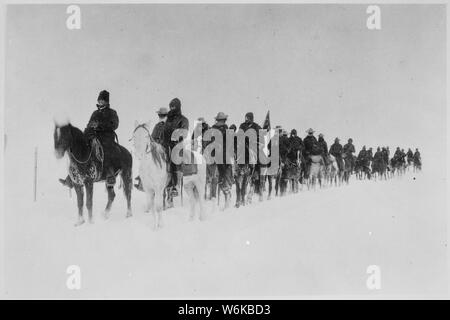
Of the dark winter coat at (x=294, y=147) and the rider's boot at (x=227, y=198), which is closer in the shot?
the rider's boot at (x=227, y=198)

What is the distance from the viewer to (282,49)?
723 cm

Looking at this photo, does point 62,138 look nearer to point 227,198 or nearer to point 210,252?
point 227,198

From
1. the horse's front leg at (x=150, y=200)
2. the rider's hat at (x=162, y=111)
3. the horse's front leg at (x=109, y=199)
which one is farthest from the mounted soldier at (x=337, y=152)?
the horse's front leg at (x=109, y=199)

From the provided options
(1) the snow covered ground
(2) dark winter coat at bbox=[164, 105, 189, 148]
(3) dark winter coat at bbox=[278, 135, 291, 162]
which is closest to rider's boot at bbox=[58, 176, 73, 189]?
(1) the snow covered ground

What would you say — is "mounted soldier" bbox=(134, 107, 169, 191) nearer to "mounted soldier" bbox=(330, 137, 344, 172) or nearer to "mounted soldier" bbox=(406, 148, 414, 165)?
"mounted soldier" bbox=(330, 137, 344, 172)

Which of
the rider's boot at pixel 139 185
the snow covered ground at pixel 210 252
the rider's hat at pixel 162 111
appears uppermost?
the rider's hat at pixel 162 111

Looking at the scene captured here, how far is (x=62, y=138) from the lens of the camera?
22.4ft

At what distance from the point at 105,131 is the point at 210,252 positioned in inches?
82.3

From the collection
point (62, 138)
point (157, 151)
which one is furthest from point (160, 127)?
point (62, 138)

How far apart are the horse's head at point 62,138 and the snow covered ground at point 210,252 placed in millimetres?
213

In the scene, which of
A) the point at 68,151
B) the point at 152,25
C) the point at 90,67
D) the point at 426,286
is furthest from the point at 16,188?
the point at 426,286

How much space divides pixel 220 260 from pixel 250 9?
336 centimetres

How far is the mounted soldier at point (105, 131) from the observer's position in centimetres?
695

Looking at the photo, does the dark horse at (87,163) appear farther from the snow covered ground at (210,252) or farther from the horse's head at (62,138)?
the snow covered ground at (210,252)
